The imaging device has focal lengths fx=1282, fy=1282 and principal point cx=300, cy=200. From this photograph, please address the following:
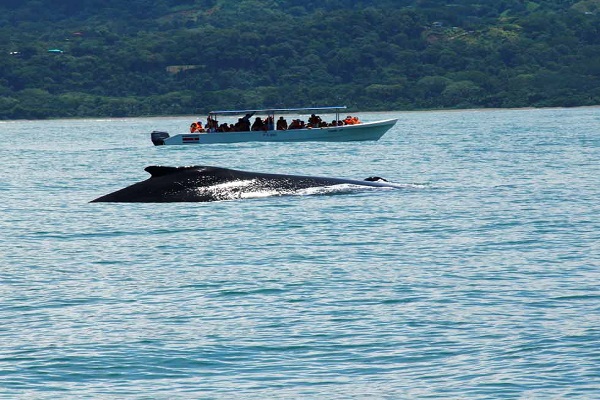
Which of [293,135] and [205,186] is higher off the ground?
[205,186]

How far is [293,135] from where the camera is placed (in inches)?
3469

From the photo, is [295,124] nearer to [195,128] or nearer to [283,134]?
[283,134]

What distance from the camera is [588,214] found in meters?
34.1

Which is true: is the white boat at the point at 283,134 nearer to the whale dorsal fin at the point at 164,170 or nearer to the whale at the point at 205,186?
the whale at the point at 205,186

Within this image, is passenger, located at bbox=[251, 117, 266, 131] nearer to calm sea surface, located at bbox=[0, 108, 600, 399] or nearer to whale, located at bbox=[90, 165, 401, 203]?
calm sea surface, located at bbox=[0, 108, 600, 399]

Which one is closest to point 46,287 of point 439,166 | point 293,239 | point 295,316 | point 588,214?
point 295,316

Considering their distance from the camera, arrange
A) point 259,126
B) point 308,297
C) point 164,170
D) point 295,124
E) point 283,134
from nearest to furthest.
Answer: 1. point 308,297
2. point 164,170
3. point 283,134
4. point 259,126
5. point 295,124

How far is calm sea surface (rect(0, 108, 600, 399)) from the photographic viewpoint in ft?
51.9

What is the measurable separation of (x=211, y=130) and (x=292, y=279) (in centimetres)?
6674

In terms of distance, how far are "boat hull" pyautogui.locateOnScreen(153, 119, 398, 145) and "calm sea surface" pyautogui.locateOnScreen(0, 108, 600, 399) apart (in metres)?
45.2

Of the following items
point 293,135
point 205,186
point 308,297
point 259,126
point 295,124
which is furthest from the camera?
point 295,124

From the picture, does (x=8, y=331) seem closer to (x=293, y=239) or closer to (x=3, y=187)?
(x=293, y=239)

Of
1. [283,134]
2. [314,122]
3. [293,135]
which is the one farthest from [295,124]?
[283,134]

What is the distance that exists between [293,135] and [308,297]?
67213 mm
